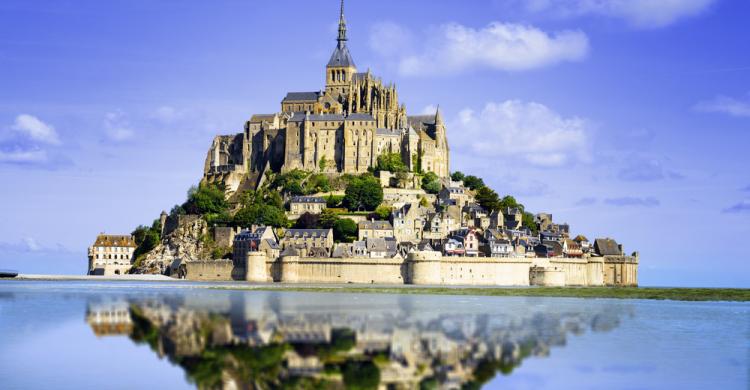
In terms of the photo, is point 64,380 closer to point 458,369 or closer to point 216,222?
point 458,369

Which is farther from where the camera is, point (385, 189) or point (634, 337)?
point (385, 189)

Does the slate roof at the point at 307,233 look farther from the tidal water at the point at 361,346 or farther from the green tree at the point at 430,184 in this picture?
the tidal water at the point at 361,346

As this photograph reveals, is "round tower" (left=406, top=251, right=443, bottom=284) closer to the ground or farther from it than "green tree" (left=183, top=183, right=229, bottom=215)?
closer to the ground

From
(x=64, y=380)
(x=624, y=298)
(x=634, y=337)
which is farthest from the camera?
(x=624, y=298)

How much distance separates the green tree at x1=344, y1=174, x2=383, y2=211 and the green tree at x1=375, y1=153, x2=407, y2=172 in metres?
4.63

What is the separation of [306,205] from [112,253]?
64.0 ft

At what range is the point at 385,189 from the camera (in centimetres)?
9031

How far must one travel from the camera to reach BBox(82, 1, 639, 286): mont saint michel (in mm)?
78062

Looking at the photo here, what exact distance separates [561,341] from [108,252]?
64490 mm

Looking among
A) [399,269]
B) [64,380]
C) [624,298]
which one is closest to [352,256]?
[399,269]

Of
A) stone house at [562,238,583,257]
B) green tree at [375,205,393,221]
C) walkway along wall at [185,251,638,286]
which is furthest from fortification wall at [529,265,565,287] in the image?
green tree at [375,205,393,221]

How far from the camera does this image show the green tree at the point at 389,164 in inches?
3639

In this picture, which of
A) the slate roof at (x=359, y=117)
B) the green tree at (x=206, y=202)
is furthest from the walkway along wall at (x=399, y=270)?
the slate roof at (x=359, y=117)

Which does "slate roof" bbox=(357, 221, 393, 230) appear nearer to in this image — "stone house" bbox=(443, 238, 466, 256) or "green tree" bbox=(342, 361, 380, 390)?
"stone house" bbox=(443, 238, 466, 256)
